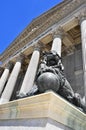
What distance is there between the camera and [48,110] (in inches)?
140

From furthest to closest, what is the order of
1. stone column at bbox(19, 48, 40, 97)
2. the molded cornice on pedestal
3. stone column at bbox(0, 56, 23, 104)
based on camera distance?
stone column at bbox(0, 56, 23, 104) → stone column at bbox(19, 48, 40, 97) → the molded cornice on pedestal

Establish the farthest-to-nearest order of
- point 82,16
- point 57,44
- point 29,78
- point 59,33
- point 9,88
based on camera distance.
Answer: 1. point 9,88
2. point 59,33
3. point 29,78
4. point 57,44
5. point 82,16

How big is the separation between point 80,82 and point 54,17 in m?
9.89

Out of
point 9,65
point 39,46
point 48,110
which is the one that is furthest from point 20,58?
point 48,110

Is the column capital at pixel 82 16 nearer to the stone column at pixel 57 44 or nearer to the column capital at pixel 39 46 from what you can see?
the stone column at pixel 57 44

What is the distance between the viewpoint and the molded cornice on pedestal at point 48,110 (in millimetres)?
3629

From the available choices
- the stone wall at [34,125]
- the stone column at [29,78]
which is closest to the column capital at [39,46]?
the stone column at [29,78]

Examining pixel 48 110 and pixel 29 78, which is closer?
pixel 48 110

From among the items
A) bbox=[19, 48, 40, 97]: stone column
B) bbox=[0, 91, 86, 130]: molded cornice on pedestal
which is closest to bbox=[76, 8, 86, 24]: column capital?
bbox=[19, 48, 40, 97]: stone column

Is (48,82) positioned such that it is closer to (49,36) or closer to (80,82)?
(80,82)

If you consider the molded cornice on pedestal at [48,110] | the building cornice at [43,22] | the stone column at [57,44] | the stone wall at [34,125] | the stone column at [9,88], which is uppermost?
the building cornice at [43,22]

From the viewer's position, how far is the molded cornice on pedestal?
3.63 meters

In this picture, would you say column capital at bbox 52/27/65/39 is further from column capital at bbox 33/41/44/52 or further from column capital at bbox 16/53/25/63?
column capital at bbox 16/53/25/63

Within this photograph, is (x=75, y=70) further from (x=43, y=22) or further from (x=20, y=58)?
(x=43, y=22)
